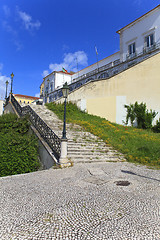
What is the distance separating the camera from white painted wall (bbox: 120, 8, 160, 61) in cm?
2073

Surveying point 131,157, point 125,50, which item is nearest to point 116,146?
point 131,157

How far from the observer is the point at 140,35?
22422mm

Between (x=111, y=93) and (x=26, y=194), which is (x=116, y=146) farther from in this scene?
(x=111, y=93)

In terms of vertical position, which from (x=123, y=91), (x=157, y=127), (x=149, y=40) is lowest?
(x=157, y=127)

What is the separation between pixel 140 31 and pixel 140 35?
629 mm

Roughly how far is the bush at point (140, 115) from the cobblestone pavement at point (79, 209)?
1208cm

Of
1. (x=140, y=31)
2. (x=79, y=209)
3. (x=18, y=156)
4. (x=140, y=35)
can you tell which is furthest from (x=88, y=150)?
(x=140, y=31)

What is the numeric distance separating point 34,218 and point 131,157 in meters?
6.66

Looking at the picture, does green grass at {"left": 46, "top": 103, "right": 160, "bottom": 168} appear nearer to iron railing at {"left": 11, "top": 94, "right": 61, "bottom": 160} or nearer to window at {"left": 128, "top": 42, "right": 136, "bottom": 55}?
iron railing at {"left": 11, "top": 94, "right": 61, "bottom": 160}

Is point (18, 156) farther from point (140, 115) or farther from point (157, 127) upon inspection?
point (157, 127)

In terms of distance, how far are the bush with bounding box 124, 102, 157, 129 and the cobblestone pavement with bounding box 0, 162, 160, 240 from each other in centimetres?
1208

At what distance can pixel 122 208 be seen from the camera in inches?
120

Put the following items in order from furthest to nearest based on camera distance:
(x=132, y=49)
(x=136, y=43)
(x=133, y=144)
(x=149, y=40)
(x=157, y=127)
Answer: (x=132, y=49) < (x=136, y=43) < (x=149, y=40) < (x=157, y=127) < (x=133, y=144)

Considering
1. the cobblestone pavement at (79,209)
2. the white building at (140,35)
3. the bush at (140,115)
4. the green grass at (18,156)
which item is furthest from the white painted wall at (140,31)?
the cobblestone pavement at (79,209)
